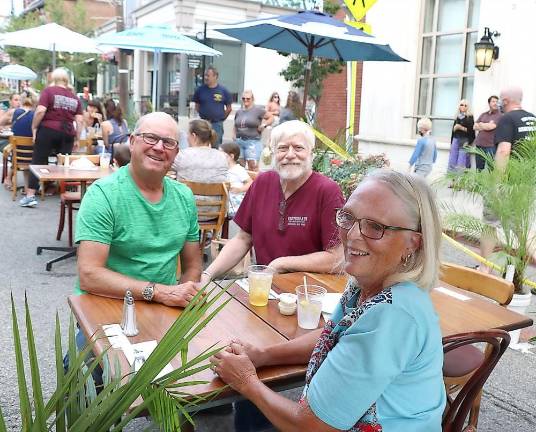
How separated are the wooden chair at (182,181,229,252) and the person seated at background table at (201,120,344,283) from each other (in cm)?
208

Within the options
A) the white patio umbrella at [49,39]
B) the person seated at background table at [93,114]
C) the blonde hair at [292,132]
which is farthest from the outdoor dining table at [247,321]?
the person seated at background table at [93,114]

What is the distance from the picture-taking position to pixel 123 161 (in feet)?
18.5

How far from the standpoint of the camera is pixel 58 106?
8.29 meters

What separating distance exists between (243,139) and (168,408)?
930 centimetres

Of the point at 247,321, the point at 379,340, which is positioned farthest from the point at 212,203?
the point at 379,340

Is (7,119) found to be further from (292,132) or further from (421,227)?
(421,227)

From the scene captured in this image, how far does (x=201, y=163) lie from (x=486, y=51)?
5356 millimetres

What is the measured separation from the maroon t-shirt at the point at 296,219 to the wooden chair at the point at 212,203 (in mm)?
2133

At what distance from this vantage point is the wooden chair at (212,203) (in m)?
5.32

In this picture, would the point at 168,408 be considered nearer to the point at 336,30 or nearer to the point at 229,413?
the point at 229,413

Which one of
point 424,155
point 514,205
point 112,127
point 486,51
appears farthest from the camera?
point 112,127

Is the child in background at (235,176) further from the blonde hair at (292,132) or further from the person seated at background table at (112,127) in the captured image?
the person seated at background table at (112,127)

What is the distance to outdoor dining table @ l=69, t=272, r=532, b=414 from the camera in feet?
6.08

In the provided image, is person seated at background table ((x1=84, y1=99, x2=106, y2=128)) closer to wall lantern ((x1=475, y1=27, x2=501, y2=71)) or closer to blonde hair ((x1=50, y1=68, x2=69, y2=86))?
blonde hair ((x1=50, y1=68, x2=69, y2=86))
